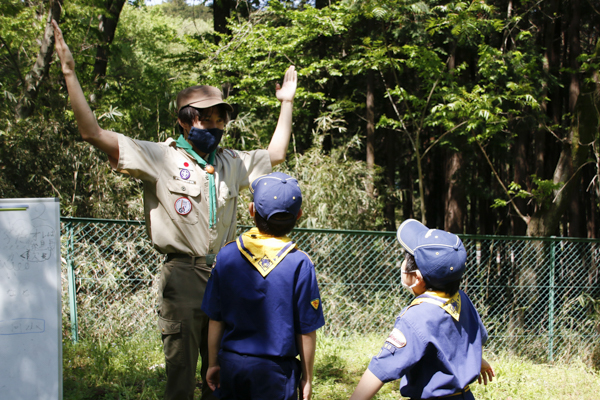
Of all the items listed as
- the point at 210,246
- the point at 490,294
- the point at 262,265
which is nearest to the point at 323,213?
the point at 490,294

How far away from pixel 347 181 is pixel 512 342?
341 centimetres

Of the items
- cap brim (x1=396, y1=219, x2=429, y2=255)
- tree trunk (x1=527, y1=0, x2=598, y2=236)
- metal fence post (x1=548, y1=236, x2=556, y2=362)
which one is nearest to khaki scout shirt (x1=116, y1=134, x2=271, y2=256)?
cap brim (x1=396, y1=219, x2=429, y2=255)

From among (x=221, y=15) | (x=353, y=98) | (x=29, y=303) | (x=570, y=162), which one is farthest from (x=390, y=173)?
(x=29, y=303)

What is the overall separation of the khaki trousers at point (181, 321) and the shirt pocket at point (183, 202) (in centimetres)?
23

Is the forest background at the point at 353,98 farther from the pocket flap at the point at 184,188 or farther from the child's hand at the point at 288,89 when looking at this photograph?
the pocket flap at the point at 184,188

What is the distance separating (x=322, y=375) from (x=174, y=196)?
110 inches

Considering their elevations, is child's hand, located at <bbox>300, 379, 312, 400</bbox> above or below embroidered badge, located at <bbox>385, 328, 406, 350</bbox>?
below

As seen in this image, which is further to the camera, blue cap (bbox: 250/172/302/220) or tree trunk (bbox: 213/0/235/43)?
tree trunk (bbox: 213/0/235/43)

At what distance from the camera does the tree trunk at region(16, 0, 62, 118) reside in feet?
25.8

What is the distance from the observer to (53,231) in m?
2.79

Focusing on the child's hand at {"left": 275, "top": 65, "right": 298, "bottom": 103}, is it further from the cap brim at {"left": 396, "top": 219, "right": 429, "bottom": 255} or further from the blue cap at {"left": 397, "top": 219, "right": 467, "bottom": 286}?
the blue cap at {"left": 397, "top": 219, "right": 467, "bottom": 286}

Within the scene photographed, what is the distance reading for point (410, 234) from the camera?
222cm

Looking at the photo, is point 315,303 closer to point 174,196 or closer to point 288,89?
point 174,196

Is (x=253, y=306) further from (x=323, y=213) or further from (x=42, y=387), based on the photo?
(x=323, y=213)
